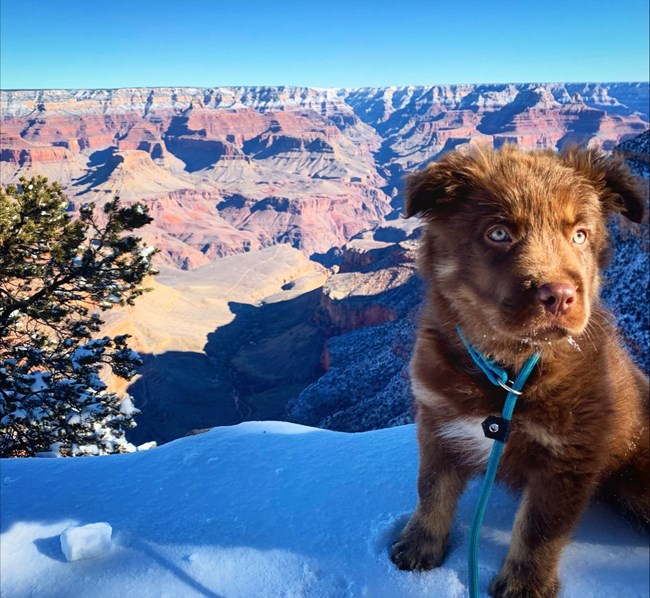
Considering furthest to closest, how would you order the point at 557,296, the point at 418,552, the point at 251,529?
the point at 251,529, the point at 418,552, the point at 557,296

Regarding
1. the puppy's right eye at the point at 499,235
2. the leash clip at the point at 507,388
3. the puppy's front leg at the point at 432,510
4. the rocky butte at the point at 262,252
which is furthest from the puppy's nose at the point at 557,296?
the puppy's front leg at the point at 432,510

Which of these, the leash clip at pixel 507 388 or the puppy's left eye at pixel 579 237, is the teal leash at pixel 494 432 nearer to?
the leash clip at pixel 507 388

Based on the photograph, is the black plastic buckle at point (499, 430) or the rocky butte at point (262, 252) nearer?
the black plastic buckle at point (499, 430)

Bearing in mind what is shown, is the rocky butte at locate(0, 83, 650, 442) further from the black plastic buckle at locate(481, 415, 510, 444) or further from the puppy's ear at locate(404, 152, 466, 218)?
the black plastic buckle at locate(481, 415, 510, 444)

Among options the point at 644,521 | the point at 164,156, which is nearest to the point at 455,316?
the point at 644,521

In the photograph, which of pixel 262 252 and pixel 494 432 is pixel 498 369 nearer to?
pixel 494 432

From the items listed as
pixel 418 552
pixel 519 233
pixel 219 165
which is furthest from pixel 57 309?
pixel 219 165
